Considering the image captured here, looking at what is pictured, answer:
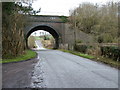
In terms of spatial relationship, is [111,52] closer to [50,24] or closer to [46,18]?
[50,24]

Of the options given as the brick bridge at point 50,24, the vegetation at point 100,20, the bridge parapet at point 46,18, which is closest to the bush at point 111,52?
the vegetation at point 100,20

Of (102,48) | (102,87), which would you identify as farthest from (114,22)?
(102,87)

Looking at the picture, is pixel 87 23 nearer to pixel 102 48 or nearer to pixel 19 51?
pixel 102 48

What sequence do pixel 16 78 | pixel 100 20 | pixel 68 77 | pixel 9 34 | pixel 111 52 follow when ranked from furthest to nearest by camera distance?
pixel 100 20 → pixel 9 34 → pixel 111 52 → pixel 68 77 → pixel 16 78

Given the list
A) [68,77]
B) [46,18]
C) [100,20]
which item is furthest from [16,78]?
[46,18]

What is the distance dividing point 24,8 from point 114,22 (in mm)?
10260

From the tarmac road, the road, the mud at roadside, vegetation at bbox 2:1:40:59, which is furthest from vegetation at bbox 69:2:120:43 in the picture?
the mud at roadside

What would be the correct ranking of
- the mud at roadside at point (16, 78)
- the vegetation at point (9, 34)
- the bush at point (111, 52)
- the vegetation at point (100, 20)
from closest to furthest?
the mud at roadside at point (16, 78) → the bush at point (111, 52) → the vegetation at point (9, 34) → the vegetation at point (100, 20)

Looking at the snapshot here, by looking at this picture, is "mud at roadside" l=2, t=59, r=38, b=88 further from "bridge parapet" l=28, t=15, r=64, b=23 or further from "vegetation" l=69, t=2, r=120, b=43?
"bridge parapet" l=28, t=15, r=64, b=23

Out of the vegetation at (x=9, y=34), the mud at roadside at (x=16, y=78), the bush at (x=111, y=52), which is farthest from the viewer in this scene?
the vegetation at (x=9, y=34)

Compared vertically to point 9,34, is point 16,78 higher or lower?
lower

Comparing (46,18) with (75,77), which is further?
(46,18)

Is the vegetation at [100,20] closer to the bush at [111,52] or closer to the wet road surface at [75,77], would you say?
the bush at [111,52]

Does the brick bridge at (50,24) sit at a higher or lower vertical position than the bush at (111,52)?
higher
